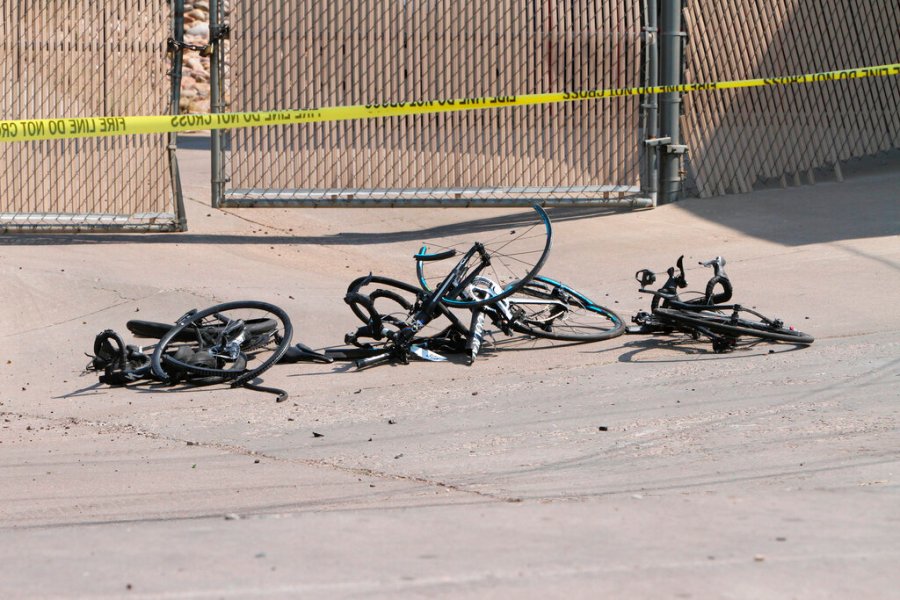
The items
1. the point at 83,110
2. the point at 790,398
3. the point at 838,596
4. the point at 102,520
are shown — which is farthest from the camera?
the point at 83,110

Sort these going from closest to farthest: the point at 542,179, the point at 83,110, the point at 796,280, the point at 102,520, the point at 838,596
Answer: the point at 838,596
the point at 102,520
the point at 796,280
the point at 83,110
the point at 542,179

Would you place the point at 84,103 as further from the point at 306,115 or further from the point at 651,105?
the point at 651,105

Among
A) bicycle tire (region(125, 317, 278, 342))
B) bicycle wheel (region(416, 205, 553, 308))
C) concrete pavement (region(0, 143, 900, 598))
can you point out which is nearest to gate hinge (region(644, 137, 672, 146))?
concrete pavement (region(0, 143, 900, 598))

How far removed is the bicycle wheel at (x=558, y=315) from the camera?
8188 mm

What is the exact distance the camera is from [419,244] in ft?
37.2

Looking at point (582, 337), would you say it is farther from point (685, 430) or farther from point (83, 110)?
point (83, 110)

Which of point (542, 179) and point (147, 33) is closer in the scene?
point (147, 33)

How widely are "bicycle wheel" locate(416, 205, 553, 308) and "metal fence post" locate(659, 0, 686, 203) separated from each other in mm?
1439

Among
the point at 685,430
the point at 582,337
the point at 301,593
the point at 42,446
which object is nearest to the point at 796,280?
the point at 582,337

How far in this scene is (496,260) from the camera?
1065 centimetres

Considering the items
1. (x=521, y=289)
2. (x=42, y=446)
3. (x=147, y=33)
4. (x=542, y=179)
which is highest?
(x=147, y=33)

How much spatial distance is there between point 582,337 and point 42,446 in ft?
12.0

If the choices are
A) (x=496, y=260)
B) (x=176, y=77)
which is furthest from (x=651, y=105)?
(x=176, y=77)

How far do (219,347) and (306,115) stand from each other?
3.53m
